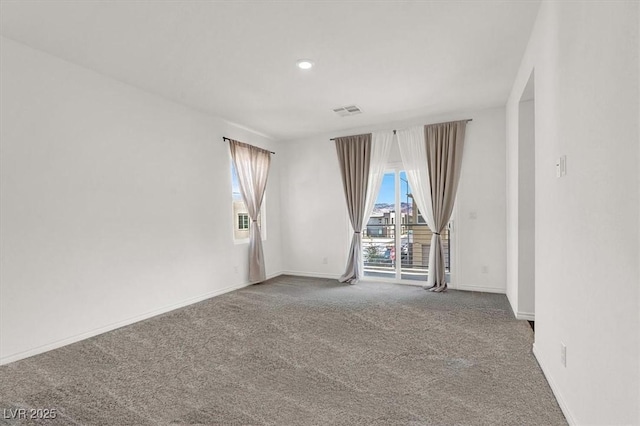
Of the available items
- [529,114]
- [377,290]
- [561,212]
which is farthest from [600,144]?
[377,290]

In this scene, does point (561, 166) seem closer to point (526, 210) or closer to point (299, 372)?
point (526, 210)

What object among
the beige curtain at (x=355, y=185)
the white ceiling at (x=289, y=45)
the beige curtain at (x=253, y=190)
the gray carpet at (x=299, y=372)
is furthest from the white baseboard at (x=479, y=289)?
the beige curtain at (x=253, y=190)

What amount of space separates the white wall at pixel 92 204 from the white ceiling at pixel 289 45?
318 millimetres

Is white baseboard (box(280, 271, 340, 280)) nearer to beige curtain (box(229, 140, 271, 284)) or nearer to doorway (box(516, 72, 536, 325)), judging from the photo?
beige curtain (box(229, 140, 271, 284))

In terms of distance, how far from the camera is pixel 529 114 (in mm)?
3164

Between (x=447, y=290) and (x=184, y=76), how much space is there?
442 cm

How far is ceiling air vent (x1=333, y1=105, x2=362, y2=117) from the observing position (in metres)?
4.34

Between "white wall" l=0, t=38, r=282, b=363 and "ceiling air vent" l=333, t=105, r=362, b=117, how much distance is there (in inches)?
74.0

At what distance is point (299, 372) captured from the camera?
7.73 feet

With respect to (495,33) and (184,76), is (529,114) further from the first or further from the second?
(184,76)

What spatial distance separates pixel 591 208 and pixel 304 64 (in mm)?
2598

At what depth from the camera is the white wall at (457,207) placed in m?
4.49

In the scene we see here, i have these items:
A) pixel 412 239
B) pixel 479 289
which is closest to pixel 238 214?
pixel 412 239

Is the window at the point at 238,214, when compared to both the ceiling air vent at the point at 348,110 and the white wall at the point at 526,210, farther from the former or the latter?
the white wall at the point at 526,210
